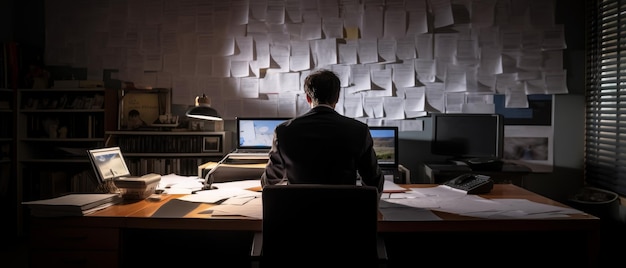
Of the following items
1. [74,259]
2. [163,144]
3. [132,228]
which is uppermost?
[163,144]

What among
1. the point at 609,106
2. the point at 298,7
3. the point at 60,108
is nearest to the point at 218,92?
the point at 298,7

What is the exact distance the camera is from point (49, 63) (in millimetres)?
3650

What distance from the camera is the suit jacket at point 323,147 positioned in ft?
5.10

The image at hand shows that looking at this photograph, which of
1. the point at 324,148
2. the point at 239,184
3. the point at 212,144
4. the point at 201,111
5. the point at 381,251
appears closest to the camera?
the point at 381,251

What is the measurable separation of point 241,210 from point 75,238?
2.08ft

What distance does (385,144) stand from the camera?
293 centimetres

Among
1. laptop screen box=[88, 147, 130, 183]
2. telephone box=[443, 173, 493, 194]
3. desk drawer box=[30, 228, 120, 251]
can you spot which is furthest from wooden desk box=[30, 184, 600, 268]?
telephone box=[443, 173, 493, 194]

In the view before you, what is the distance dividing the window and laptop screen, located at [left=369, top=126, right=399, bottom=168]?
1.53 meters

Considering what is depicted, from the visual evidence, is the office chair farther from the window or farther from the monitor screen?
the window

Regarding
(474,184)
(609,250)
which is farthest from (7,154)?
(609,250)

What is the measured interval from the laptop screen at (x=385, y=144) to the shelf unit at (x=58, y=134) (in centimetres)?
215

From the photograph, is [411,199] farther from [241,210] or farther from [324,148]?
[241,210]

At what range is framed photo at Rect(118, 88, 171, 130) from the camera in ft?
11.3

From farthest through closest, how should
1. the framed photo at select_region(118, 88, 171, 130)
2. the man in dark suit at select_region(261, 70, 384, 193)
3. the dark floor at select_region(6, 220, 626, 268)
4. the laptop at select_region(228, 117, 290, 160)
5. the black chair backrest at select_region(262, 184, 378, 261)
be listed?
1. the framed photo at select_region(118, 88, 171, 130)
2. the laptop at select_region(228, 117, 290, 160)
3. the dark floor at select_region(6, 220, 626, 268)
4. the man in dark suit at select_region(261, 70, 384, 193)
5. the black chair backrest at select_region(262, 184, 378, 261)
